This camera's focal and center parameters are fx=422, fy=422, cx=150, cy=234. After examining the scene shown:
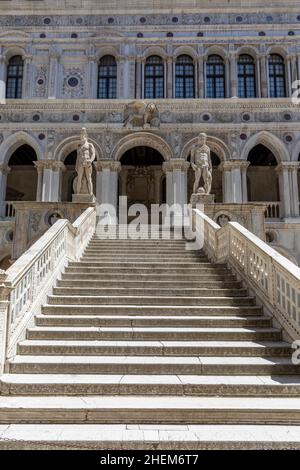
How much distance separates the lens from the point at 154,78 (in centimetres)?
2223

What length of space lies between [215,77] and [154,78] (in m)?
3.22

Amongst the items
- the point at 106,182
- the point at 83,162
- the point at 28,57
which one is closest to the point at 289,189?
the point at 106,182

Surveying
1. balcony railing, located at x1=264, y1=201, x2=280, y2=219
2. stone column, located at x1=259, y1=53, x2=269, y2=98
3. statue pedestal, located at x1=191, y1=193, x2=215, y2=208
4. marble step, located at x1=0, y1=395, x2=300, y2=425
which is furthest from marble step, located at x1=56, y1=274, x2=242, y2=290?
stone column, located at x1=259, y1=53, x2=269, y2=98

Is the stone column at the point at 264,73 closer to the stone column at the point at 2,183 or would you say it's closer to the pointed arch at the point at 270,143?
the pointed arch at the point at 270,143

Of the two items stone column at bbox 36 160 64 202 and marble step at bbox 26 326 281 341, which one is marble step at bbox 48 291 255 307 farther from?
stone column at bbox 36 160 64 202

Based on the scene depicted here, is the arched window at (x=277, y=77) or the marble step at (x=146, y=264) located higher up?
the arched window at (x=277, y=77)

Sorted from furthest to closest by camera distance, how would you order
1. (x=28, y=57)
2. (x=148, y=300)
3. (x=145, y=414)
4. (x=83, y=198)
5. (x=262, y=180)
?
(x=262, y=180), (x=28, y=57), (x=83, y=198), (x=148, y=300), (x=145, y=414)

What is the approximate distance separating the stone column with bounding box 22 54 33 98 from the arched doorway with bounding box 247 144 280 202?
41.6 feet

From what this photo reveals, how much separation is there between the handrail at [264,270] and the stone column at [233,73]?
1242cm

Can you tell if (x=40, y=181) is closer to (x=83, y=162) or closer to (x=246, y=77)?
(x=83, y=162)

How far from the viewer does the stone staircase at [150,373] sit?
4457 millimetres

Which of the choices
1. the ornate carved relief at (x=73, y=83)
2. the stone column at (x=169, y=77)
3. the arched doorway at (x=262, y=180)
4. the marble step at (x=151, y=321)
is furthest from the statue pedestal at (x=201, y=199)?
the arched doorway at (x=262, y=180)

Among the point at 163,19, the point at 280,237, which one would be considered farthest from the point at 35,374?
the point at 163,19
